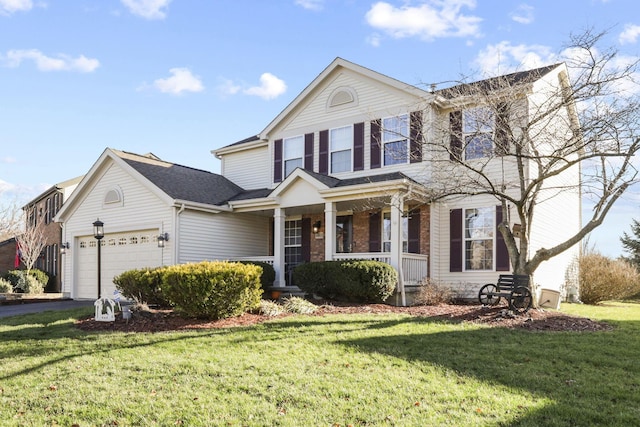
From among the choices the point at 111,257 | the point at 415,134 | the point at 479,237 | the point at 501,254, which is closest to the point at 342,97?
the point at 415,134

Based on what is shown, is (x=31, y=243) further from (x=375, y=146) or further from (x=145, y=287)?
(x=375, y=146)

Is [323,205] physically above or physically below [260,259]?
above

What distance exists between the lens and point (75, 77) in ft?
49.4

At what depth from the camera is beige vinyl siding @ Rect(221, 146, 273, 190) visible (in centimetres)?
1914

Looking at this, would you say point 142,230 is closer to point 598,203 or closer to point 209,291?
point 209,291

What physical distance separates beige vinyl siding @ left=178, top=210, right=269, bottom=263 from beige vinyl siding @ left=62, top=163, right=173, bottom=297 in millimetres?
533

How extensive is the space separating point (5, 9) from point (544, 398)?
13987 millimetres

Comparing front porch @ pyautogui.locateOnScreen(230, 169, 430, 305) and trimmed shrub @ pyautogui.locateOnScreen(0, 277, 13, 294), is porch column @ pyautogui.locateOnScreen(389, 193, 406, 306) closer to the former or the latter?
front porch @ pyautogui.locateOnScreen(230, 169, 430, 305)

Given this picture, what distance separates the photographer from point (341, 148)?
16.9 metres

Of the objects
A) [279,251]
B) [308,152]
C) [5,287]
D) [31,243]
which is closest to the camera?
[279,251]

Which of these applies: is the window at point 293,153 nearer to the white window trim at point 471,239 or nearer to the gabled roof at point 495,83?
the gabled roof at point 495,83

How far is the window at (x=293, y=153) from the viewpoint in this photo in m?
17.8

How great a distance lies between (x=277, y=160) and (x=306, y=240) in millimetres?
3111

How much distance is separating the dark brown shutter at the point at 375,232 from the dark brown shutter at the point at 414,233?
995mm
